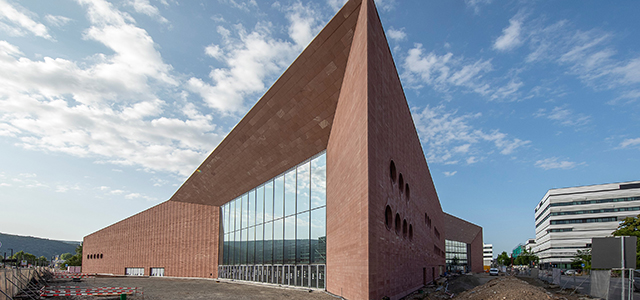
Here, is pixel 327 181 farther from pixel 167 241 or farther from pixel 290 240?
pixel 167 241

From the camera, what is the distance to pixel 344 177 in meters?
16.2

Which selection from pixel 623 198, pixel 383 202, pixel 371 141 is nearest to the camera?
pixel 371 141

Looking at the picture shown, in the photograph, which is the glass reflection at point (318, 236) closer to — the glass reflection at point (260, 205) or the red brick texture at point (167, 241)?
the glass reflection at point (260, 205)

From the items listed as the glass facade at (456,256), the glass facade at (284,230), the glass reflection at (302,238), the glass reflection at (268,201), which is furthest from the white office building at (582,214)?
the glass reflection at (302,238)

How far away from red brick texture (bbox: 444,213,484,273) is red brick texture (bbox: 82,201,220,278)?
38226mm

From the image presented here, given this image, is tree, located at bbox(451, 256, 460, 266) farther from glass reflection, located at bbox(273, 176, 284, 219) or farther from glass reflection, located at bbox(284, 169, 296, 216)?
glass reflection, located at bbox(284, 169, 296, 216)

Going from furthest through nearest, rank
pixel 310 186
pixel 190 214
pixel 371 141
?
pixel 190 214 < pixel 310 186 < pixel 371 141

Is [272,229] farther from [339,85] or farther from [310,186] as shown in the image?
[339,85]

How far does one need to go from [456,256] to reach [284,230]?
5111 centimetres

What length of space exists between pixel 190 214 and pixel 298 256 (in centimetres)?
2261

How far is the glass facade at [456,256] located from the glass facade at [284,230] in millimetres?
38214

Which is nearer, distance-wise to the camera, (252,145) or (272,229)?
(252,145)

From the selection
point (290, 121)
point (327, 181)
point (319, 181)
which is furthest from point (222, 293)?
point (290, 121)

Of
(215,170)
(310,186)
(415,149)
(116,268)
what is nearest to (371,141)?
(310,186)
